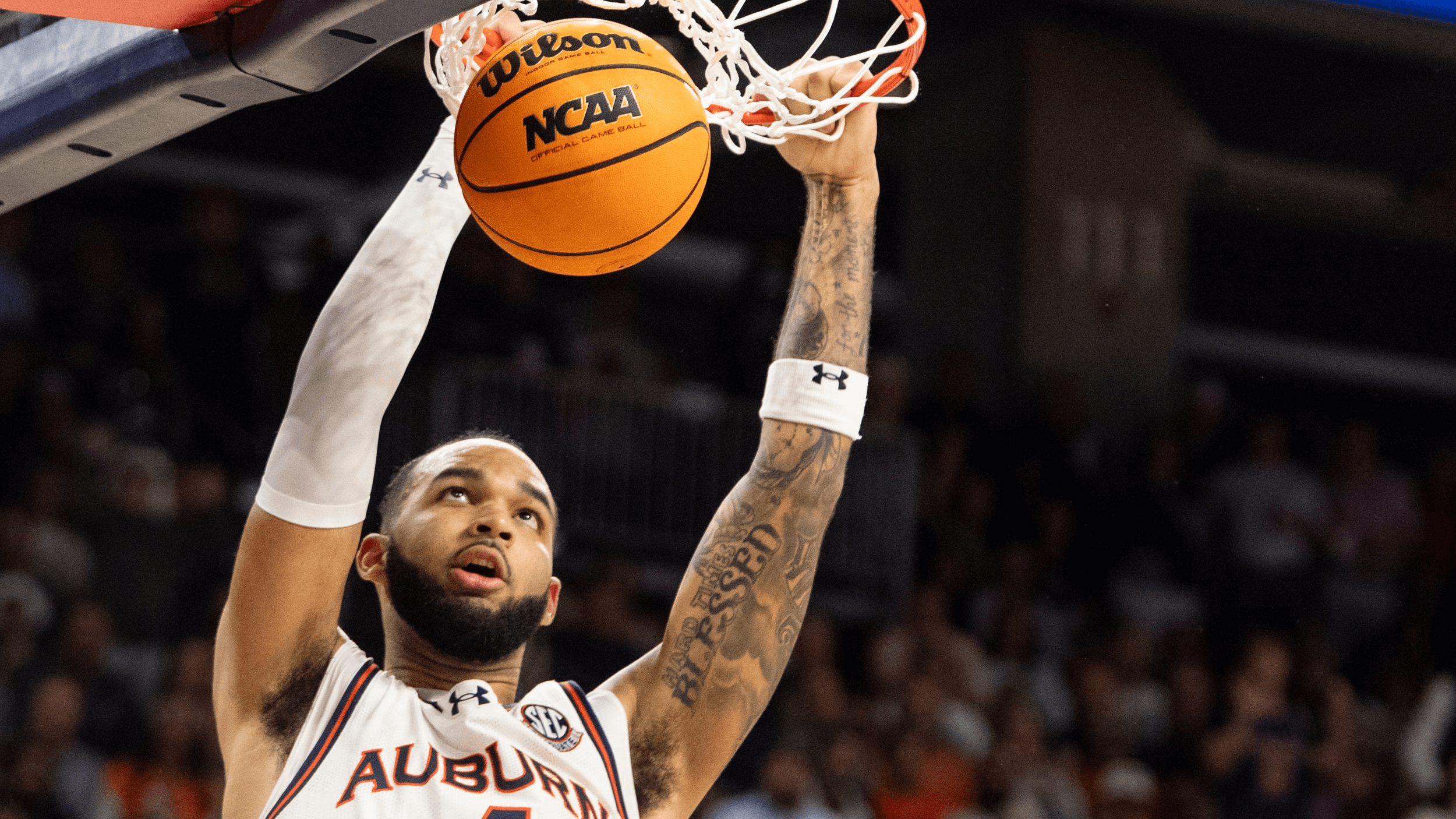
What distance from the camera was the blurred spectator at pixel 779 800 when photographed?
631 centimetres

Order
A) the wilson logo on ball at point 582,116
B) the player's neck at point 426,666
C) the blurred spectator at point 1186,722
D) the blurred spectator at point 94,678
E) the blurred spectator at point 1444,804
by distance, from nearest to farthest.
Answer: the wilson logo on ball at point 582,116, the player's neck at point 426,666, the blurred spectator at point 94,678, the blurred spectator at point 1444,804, the blurred spectator at point 1186,722

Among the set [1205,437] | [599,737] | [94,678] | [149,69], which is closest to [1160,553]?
[1205,437]

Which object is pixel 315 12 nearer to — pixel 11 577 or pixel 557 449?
pixel 11 577

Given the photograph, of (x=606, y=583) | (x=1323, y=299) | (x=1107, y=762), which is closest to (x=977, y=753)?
(x=1107, y=762)

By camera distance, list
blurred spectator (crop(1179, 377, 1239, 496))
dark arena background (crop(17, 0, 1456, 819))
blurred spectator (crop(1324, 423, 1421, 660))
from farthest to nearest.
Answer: blurred spectator (crop(1179, 377, 1239, 496))
blurred spectator (crop(1324, 423, 1421, 660))
dark arena background (crop(17, 0, 1456, 819))

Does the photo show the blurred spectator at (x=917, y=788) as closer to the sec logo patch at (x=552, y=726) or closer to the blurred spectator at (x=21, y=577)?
the blurred spectator at (x=21, y=577)

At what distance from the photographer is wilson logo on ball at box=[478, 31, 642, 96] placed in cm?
258

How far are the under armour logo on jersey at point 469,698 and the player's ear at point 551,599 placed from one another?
0.18 m

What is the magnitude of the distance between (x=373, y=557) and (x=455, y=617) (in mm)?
240

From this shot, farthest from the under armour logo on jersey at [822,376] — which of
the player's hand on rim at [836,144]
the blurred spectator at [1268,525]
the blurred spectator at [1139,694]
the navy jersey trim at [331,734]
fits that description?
the blurred spectator at [1268,525]

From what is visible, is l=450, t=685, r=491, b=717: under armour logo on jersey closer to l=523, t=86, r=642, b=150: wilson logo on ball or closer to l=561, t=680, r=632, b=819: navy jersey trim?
l=561, t=680, r=632, b=819: navy jersey trim

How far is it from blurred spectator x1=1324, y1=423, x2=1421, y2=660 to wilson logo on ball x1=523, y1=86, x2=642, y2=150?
23.2 ft

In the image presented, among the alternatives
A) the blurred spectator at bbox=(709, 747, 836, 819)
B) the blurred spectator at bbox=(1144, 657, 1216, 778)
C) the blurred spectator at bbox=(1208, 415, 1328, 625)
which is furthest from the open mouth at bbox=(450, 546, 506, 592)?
the blurred spectator at bbox=(1208, 415, 1328, 625)

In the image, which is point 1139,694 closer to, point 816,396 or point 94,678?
point 94,678
